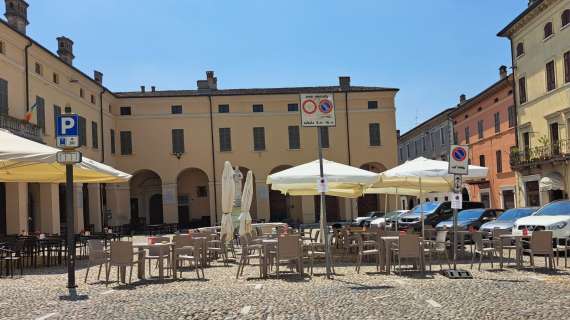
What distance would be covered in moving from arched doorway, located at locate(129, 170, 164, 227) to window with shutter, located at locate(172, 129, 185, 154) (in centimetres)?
257

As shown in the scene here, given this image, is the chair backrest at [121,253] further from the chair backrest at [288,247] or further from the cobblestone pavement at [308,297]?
the chair backrest at [288,247]

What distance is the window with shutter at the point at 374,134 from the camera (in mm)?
38438

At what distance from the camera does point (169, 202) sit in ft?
122

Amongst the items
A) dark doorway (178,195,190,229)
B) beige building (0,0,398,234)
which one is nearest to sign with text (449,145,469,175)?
beige building (0,0,398,234)

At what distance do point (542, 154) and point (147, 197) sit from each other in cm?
2408

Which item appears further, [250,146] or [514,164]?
[250,146]

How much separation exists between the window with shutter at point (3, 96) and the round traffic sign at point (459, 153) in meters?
17.4

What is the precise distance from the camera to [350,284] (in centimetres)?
960

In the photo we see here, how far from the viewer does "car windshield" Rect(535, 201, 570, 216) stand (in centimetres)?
1500

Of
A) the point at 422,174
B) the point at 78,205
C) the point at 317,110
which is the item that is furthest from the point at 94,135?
the point at 317,110

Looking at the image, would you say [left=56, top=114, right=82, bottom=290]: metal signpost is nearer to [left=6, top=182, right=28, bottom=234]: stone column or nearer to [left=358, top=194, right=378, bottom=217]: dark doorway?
[left=6, top=182, right=28, bottom=234]: stone column

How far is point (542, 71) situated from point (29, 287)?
25447mm

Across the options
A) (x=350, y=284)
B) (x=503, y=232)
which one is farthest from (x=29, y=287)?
(x=503, y=232)

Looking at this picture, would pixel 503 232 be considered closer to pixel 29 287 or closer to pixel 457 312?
pixel 457 312
